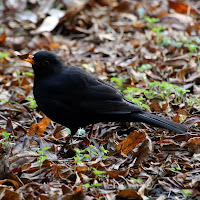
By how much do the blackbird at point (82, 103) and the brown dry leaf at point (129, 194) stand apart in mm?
1081

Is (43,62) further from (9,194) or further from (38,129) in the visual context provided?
(9,194)

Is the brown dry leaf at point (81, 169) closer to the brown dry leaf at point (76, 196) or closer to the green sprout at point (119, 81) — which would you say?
the brown dry leaf at point (76, 196)

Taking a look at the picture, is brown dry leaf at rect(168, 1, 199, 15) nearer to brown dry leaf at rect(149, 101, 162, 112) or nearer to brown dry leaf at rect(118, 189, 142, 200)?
brown dry leaf at rect(149, 101, 162, 112)

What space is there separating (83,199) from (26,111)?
7.69ft

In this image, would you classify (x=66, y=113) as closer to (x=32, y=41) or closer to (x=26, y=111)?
(x=26, y=111)

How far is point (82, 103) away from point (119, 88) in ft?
5.00

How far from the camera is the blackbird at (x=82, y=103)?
4.47 meters

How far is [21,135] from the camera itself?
4895 millimetres

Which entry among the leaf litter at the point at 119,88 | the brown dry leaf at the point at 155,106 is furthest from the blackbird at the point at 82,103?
the brown dry leaf at the point at 155,106

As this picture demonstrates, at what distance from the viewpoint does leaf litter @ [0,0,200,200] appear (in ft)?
12.3

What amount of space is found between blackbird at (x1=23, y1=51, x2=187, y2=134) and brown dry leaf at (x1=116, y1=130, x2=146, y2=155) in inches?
6.5

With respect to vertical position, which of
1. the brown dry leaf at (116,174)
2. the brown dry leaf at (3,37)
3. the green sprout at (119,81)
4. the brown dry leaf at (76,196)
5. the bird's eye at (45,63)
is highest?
A: the bird's eye at (45,63)

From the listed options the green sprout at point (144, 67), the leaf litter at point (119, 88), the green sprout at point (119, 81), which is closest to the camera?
the leaf litter at point (119, 88)

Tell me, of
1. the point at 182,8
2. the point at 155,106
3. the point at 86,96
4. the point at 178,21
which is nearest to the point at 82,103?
the point at 86,96
